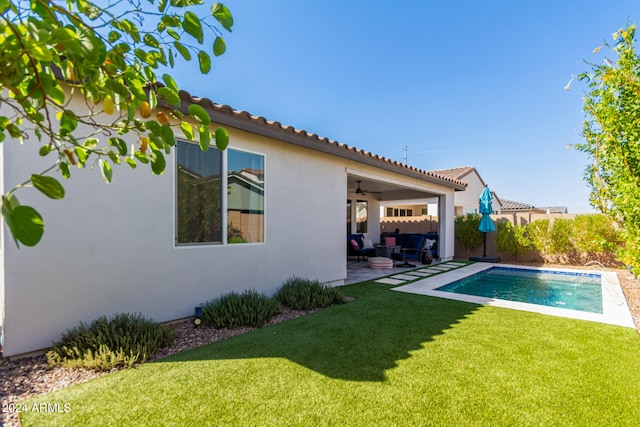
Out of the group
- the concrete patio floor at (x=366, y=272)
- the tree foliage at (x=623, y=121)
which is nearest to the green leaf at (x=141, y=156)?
the tree foliage at (x=623, y=121)

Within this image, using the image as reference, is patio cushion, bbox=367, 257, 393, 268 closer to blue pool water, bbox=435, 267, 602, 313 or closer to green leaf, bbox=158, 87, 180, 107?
blue pool water, bbox=435, 267, 602, 313

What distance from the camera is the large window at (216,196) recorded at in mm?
5488

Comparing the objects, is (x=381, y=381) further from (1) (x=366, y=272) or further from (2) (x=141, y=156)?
(1) (x=366, y=272)

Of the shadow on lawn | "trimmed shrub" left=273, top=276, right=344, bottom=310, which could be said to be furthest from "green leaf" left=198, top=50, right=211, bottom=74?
"trimmed shrub" left=273, top=276, right=344, bottom=310

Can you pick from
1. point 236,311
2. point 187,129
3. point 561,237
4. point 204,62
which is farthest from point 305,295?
point 561,237

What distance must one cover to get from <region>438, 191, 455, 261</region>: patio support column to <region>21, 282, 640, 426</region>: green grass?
31.3 feet

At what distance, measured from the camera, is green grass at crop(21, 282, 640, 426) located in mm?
2830

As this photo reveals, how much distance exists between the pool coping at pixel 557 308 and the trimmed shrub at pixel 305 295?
2356 millimetres

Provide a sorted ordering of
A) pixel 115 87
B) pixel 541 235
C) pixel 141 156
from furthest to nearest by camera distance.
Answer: pixel 541 235, pixel 141 156, pixel 115 87

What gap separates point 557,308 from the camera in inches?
259

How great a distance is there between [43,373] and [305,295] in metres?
4.22

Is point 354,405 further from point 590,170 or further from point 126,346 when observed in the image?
point 590,170

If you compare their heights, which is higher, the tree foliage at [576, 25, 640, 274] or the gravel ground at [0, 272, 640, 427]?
the tree foliage at [576, 25, 640, 274]

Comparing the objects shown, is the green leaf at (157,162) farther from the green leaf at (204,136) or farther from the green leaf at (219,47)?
the green leaf at (219,47)
